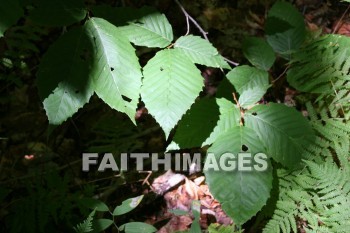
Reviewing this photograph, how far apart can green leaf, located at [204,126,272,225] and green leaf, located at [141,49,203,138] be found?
0.42 metres

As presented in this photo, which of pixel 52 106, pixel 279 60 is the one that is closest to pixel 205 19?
pixel 279 60

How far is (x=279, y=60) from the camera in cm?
365

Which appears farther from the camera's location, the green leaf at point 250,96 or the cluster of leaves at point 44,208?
the cluster of leaves at point 44,208

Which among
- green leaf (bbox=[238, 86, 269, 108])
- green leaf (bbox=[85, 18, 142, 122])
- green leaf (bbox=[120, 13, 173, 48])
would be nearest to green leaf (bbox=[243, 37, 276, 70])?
green leaf (bbox=[238, 86, 269, 108])

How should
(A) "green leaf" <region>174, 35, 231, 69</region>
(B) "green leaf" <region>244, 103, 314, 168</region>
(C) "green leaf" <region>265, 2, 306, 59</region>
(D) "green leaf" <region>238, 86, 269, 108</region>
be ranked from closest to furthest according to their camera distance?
(A) "green leaf" <region>174, 35, 231, 69</region>
(B) "green leaf" <region>244, 103, 314, 168</region>
(D) "green leaf" <region>238, 86, 269, 108</region>
(C) "green leaf" <region>265, 2, 306, 59</region>

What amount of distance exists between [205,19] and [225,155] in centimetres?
250

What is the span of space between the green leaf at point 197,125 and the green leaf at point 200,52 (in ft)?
1.01

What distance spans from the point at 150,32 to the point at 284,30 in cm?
125

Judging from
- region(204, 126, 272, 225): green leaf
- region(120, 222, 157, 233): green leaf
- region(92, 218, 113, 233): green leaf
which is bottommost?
region(120, 222, 157, 233): green leaf

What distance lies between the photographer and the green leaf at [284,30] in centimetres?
274

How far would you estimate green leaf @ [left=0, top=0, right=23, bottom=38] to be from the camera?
5.13 feet

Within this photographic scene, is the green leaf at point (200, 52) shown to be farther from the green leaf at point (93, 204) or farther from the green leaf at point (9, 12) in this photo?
the green leaf at point (93, 204)

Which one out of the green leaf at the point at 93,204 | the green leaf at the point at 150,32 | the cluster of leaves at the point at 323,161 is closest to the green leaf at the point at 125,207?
the green leaf at the point at 93,204

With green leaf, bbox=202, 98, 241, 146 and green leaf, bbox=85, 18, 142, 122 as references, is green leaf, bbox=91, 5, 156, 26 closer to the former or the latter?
green leaf, bbox=85, 18, 142, 122
